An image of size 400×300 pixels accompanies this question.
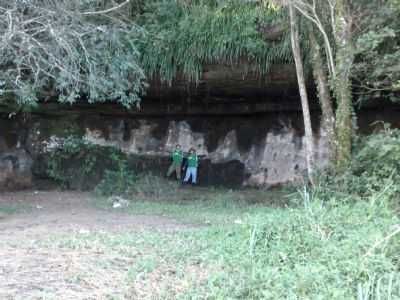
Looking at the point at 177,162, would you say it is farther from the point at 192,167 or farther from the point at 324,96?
the point at 324,96

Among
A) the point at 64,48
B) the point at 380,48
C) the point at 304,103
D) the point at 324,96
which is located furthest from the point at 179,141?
the point at 380,48

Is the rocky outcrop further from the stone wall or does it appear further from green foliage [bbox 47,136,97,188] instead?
green foliage [bbox 47,136,97,188]

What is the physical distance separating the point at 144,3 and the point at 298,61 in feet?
13.1

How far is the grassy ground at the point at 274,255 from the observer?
14.1 feet

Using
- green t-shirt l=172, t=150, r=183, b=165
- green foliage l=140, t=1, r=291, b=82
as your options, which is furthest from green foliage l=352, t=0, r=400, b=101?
green t-shirt l=172, t=150, r=183, b=165

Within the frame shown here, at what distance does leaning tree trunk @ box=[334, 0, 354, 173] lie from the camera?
754cm

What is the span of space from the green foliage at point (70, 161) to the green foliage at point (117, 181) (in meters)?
0.69

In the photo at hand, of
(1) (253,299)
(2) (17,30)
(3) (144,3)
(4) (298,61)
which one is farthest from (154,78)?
(1) (253,299)

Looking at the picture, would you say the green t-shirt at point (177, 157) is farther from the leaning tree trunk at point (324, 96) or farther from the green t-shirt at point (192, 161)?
the leaning tree trunk at point (324, 96)

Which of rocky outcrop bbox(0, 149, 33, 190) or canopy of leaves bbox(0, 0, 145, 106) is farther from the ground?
canopy of leaves bbox(0, 0, 145, 106)

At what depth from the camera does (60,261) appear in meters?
5.12

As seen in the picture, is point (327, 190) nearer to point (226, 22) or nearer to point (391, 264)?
point (391, 264)

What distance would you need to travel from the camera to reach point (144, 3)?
10.7 metres

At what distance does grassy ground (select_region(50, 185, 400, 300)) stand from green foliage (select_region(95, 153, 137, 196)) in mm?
6178
